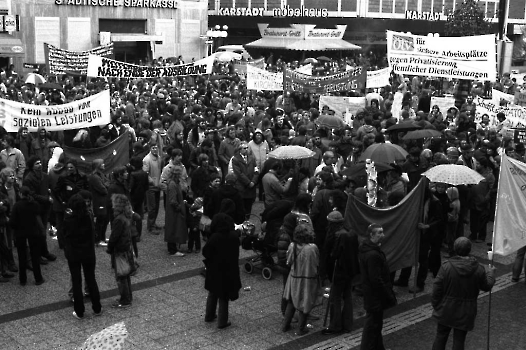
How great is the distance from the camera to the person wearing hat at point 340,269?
9516 mm

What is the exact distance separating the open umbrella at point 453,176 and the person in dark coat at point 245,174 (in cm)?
360

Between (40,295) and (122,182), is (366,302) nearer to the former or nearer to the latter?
(40,295)

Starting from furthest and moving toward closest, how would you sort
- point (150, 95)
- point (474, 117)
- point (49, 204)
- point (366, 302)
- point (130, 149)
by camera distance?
point (150, 95) → point (474, 117) → point (130, 149) → point (49, 204) → point (366, 302)

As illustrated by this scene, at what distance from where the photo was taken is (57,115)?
51.8 ft

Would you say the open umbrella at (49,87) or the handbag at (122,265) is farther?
the open umbrella at (49,87)

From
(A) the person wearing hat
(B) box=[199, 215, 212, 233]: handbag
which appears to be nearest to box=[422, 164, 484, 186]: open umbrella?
(A) the person wearing hat

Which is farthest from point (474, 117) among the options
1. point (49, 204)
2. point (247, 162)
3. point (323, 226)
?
point (49, 204)

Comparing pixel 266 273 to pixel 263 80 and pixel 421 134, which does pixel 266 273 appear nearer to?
pixel 421 134

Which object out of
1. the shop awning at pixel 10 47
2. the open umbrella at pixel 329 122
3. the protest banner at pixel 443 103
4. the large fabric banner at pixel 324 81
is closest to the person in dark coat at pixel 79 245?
the open umbrella at pixel 329 122

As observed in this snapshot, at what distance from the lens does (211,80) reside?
29.6 meters

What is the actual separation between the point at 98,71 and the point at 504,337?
41.7 ft

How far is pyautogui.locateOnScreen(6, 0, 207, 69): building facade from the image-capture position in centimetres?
4047

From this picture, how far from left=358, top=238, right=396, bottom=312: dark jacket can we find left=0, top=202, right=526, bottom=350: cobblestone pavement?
34.4 inches

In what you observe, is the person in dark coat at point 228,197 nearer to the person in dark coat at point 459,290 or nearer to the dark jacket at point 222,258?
the dark jacket at point 222,258
